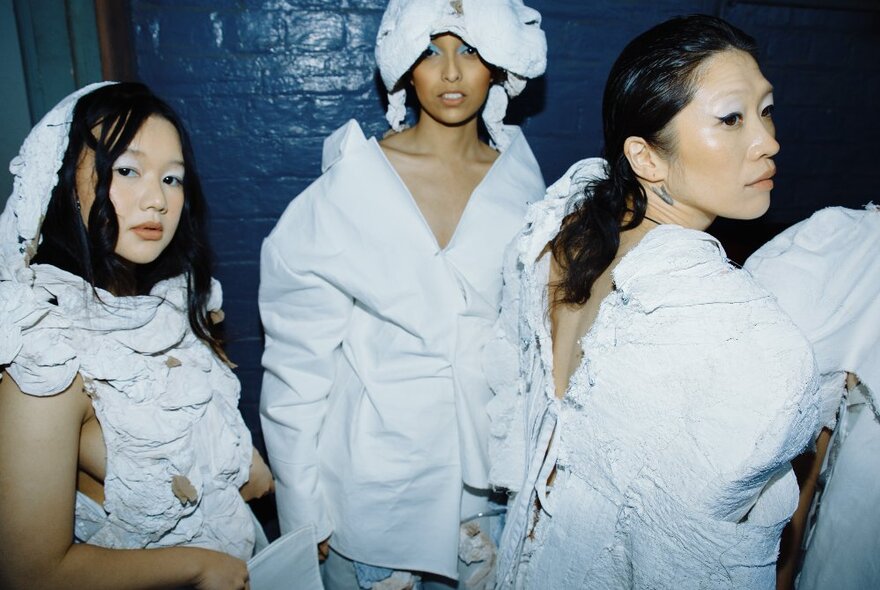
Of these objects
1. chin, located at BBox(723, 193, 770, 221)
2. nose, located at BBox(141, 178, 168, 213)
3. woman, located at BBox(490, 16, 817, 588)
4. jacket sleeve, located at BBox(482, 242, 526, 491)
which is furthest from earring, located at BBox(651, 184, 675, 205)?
nose, located at BBox(141, 178, 168, 213)

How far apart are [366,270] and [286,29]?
1.06 meters

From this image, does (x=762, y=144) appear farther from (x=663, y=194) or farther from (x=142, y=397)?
(x=142, y=397)

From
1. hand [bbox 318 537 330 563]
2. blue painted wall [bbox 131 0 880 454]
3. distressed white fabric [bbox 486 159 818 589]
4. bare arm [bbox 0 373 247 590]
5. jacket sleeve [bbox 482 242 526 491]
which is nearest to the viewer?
distressed white fabric [bbox 486 159 818 589]

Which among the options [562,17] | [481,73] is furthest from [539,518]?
[562,17]

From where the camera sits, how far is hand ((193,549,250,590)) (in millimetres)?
1299

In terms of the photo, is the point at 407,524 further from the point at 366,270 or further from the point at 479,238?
the point at 479,238

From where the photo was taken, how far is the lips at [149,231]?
1.31 meters

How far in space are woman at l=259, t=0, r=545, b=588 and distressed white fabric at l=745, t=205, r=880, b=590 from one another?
2.47ft

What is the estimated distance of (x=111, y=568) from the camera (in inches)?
46.4

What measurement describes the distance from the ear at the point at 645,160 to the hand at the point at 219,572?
1.30 meters

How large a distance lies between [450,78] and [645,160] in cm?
69

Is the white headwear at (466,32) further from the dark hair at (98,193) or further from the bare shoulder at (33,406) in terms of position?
the bare shoulder at (33,406)

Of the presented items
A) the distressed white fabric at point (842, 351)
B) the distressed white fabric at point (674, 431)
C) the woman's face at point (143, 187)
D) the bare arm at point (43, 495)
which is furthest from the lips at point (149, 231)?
the distressed white fabric at point (842, 351)

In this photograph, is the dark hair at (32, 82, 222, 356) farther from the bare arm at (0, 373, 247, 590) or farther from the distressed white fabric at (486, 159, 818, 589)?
the distressed white fabric at (486, 159, 818, 589)
